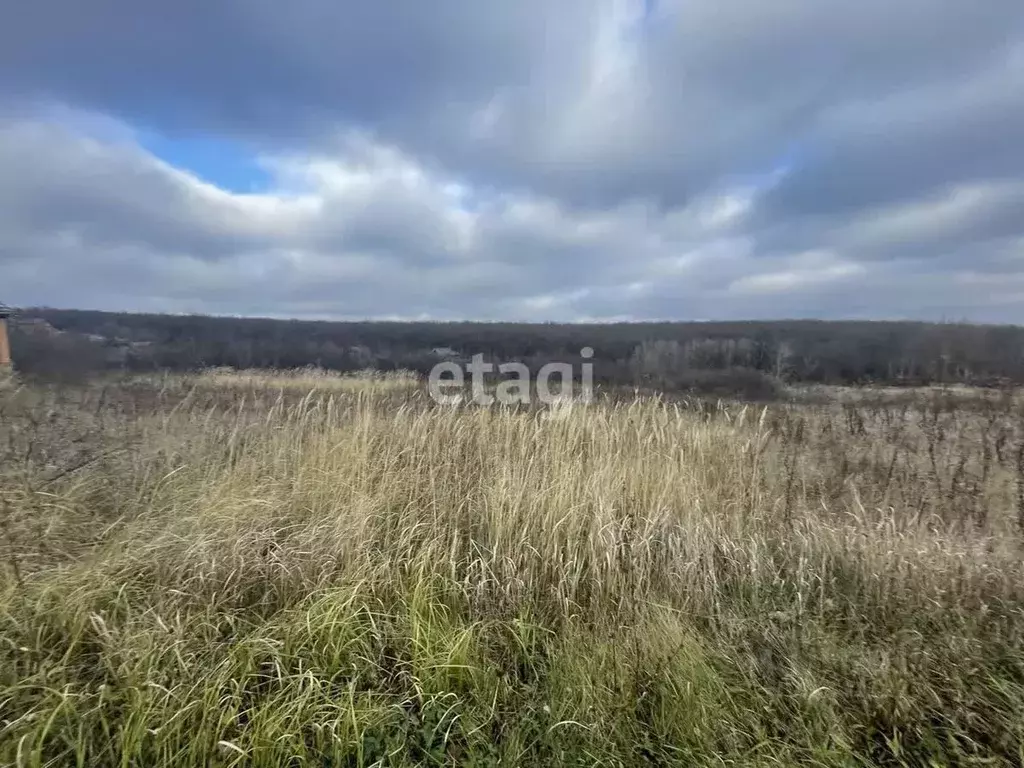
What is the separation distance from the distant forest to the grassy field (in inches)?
530

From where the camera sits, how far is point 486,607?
9.64ft

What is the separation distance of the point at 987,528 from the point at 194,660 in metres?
5.62

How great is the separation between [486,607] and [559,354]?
39318mm

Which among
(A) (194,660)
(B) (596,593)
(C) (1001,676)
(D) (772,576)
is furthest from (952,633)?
(A) (194,660)

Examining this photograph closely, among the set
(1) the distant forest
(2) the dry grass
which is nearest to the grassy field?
(2) the dry grass

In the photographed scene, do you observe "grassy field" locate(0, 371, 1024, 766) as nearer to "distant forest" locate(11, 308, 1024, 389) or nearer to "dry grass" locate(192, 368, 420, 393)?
"dry grass" locate(192, 368, 420, 393)

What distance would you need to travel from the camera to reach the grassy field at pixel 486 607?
208cm

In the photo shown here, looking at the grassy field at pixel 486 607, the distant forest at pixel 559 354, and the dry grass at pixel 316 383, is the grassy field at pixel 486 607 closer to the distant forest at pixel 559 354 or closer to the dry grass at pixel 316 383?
the dry grass at pixel 316 383

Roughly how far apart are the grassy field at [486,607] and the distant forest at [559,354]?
1345 centimetres

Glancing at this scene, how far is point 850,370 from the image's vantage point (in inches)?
1171

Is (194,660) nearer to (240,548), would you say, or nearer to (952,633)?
(240,548)

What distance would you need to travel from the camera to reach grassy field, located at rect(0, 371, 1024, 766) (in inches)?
81.9

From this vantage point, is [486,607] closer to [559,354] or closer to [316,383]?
[316,383]

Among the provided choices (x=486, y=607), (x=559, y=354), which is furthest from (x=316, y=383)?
(x=559, y=354)
